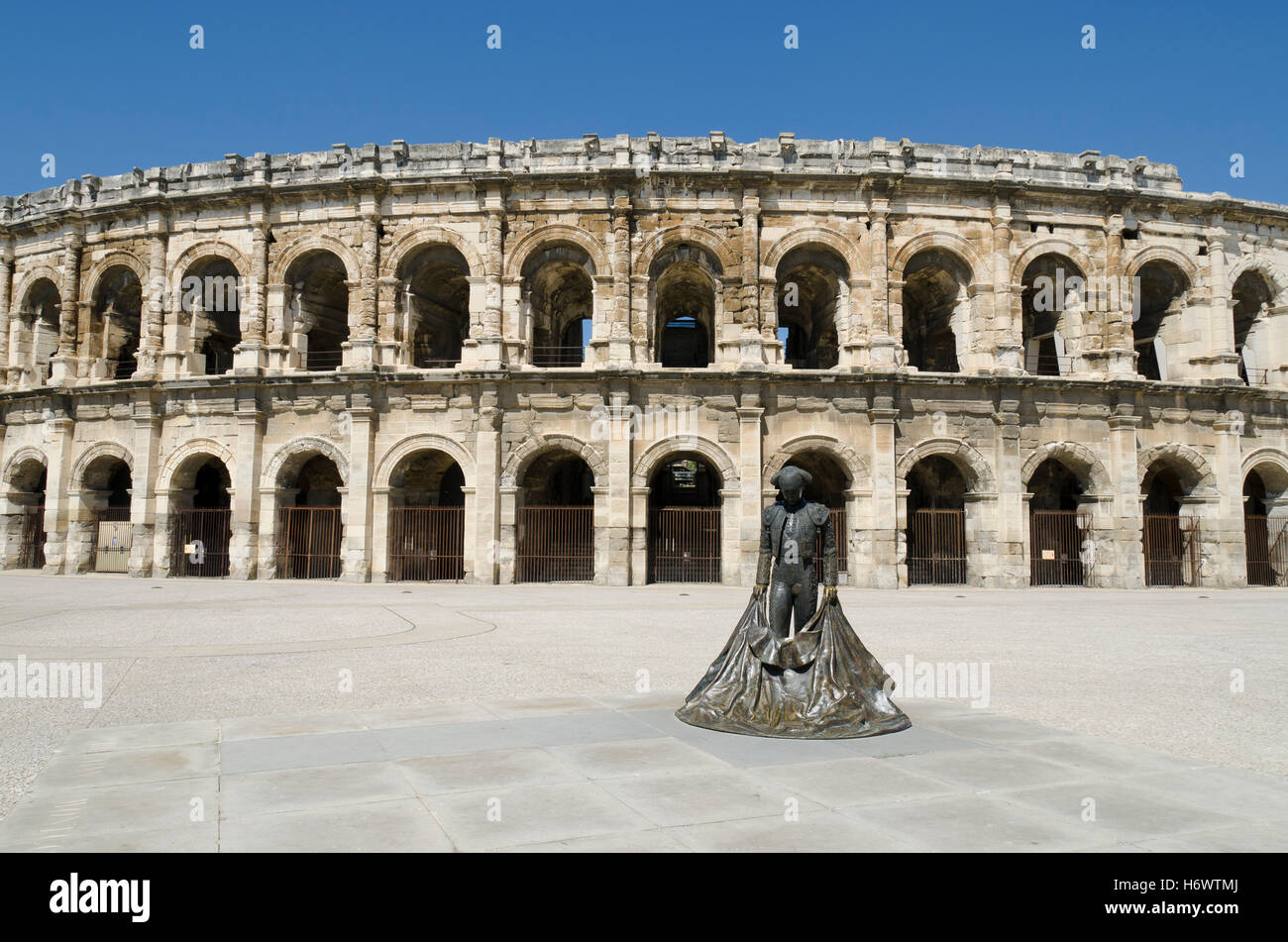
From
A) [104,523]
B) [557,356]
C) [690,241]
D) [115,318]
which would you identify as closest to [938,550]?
[690,241]

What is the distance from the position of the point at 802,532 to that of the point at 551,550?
51.8ft

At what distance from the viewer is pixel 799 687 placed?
19.3 feet

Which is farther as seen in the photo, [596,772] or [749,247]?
[749,247]

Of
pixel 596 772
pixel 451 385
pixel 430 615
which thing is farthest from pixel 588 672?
pixel 451 385

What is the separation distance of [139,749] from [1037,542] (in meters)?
21.4

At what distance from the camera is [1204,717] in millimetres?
6395

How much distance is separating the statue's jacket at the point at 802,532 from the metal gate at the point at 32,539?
25.5m

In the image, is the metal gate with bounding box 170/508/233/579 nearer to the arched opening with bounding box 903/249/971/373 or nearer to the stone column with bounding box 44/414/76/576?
the stone column with bounding box 44/414/76/576

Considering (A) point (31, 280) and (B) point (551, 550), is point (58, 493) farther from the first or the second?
(B) point (551, 550)

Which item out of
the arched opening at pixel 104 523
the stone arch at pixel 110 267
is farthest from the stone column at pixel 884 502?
the arched opening at pixel 104 523

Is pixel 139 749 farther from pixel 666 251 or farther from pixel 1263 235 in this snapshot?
pixel 1263 235

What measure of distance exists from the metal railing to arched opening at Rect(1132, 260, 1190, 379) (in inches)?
597

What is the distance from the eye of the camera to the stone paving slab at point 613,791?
360 centimetres

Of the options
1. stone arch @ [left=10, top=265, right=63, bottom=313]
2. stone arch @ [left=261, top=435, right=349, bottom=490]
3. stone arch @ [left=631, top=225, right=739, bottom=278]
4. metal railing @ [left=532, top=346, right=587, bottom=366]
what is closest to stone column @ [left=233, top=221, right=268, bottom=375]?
stone arch @ [left=261, top=435, right=349, bottom=490]
